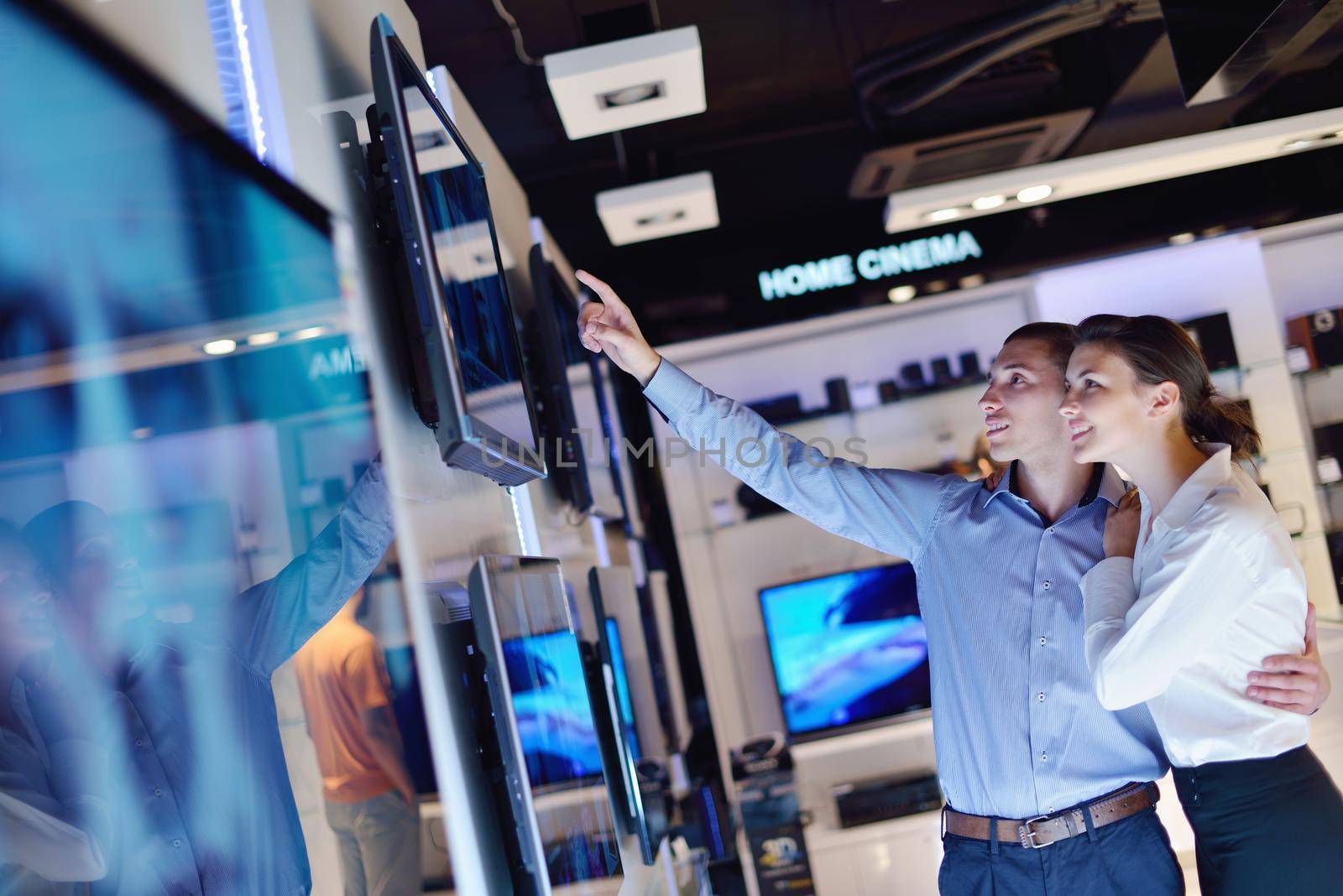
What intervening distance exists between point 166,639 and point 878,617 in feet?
15.1

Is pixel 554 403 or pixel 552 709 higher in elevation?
pixel 554 403

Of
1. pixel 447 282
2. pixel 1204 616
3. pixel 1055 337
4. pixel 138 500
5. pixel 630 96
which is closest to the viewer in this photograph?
pixel 138 500

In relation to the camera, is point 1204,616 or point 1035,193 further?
point 1035,193

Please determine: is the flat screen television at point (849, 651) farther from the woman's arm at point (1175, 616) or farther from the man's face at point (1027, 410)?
the woman's arm at point (1175, 616)

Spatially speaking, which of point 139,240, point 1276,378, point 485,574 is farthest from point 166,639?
point 1276,378

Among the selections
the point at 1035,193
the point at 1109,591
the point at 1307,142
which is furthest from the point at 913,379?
the point at 1109,591

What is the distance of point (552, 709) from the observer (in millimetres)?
1693

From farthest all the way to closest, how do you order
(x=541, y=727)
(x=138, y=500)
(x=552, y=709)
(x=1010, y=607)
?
(x=1010, y=607) → (x=552, y=709) → (x=541, y=727) → (x=138, y=500)

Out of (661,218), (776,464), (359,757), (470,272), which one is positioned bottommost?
(359,757)

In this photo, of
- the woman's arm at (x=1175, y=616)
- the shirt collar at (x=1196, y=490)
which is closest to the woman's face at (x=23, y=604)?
the woman's arm at (x=1175, y=616)

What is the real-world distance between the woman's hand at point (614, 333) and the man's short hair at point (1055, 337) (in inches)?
32.7

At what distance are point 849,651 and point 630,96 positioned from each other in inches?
119

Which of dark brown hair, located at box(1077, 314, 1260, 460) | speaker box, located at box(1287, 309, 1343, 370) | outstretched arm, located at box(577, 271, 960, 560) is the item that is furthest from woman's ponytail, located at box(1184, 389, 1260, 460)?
speaker box, located at box(1287, 309, 1343, 370)

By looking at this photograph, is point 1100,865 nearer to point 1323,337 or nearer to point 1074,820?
point 1074,820
